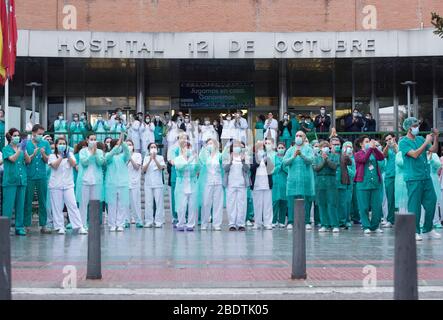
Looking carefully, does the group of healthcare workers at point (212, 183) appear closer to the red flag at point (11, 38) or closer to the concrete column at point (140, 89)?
the red flag at point (11, 38)

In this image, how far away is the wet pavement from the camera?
9.22m

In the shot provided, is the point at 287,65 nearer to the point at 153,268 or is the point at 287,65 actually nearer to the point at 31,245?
the point at 31,245

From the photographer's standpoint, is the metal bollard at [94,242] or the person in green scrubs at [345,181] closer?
the metal bollard at [94,242]

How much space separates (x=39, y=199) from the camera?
1617cm

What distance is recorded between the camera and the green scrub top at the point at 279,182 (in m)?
17.6

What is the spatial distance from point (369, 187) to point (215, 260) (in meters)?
5.71

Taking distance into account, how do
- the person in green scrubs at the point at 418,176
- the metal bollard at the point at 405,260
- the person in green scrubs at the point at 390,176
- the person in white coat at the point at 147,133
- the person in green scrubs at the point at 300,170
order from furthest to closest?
the person in white coat at the point at 147,133
the person in green scrubs at the point at 390,176
the person in green scrubs at the point at 300,170
the person in green scrubs at the point at 418,176
the metal bollard at the point at 405,260

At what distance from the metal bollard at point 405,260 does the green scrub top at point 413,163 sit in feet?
22.3

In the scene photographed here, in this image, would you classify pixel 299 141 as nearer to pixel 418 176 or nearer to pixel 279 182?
pixel 279 182

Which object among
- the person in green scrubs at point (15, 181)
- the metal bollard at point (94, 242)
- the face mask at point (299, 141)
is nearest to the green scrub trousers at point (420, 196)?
the face mask at point (299, 141)

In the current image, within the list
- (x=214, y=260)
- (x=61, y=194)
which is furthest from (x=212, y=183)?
(x=214, y=260)

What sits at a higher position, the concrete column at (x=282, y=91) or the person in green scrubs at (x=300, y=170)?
the concrete column at (x=282, y=91)

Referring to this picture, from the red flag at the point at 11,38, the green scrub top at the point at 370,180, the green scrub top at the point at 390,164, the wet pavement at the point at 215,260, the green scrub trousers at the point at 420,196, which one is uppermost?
the red flag at the point at 11,38
